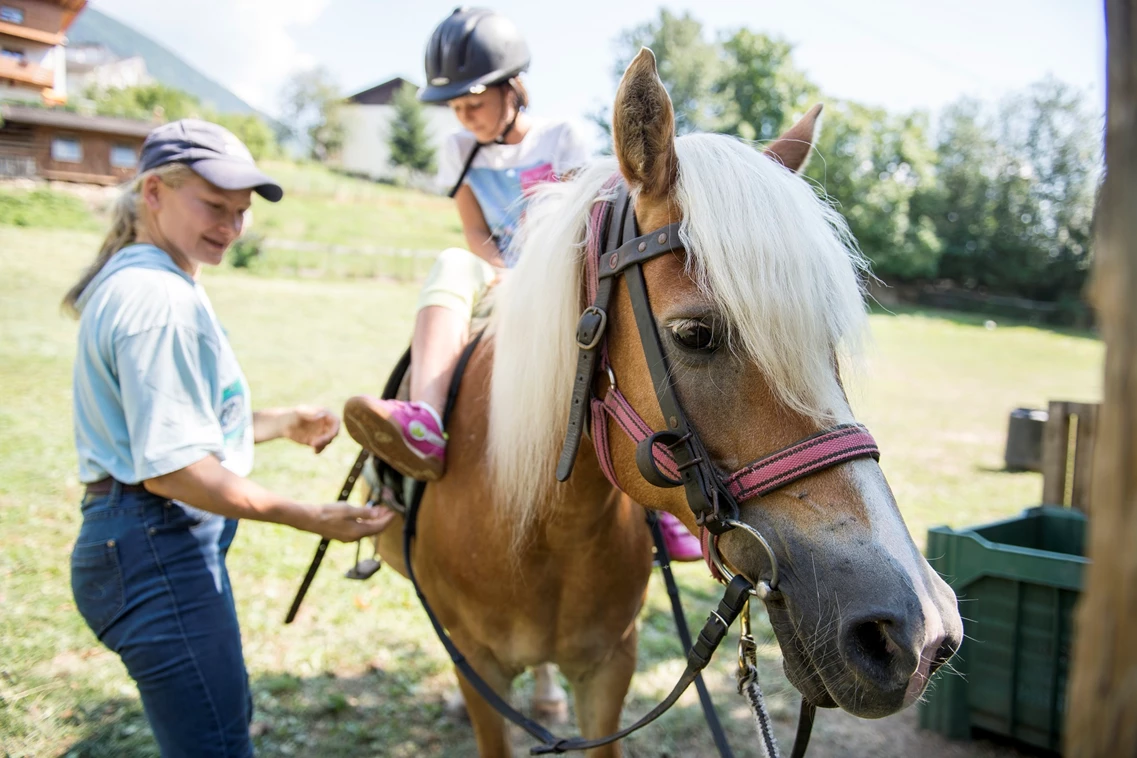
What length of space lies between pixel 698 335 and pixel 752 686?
87 cm

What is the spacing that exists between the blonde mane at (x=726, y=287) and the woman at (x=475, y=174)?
381mm

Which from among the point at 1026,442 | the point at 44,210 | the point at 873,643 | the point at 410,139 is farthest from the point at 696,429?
the point at 410,139

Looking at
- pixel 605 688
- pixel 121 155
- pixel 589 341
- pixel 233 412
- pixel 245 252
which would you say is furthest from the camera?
pixel 121 155

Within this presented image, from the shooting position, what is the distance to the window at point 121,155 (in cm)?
3353

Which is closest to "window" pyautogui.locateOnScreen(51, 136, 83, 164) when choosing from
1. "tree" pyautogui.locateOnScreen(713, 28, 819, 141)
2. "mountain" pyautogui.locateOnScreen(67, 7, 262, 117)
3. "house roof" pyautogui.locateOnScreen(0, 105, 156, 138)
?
"house roof" pyautogui.locateOnScreen(0, 105, 156, 138)

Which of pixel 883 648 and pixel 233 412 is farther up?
pixel 233 412

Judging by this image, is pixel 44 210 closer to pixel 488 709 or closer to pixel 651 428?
pixel 488 709

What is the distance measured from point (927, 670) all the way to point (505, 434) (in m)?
1.20

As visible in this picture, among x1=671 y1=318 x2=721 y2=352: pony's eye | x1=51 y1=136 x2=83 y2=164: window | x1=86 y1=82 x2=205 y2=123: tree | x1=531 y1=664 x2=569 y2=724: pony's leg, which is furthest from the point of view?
x1=86 y1=82 x2=205 y2=123: tree

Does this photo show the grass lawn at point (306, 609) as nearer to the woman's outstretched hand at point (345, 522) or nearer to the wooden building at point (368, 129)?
the woman's outstretched hand at point (345, 522)

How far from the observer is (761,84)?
36.4m

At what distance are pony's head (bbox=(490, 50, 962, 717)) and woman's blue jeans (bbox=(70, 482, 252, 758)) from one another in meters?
1.30

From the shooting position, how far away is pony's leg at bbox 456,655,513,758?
241 cm

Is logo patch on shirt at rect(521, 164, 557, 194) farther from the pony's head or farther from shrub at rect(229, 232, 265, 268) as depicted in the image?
shrub at rect(229, 232, 265, 268)
